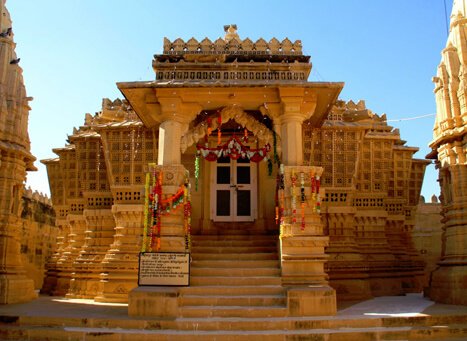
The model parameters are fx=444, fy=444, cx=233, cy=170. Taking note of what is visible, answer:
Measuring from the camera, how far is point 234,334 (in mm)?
8078

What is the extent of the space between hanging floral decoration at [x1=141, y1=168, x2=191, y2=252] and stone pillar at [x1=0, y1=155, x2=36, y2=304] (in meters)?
4.02

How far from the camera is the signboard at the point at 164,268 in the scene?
984 cm

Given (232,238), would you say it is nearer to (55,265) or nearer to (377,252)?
(377,252)

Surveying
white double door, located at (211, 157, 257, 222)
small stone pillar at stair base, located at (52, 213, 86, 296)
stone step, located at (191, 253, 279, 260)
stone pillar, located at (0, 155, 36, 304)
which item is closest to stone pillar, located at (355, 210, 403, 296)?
white double door, located at (211, 157, 257, 222)

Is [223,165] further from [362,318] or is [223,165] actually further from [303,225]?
[362,318]

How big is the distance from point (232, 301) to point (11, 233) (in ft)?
22.5

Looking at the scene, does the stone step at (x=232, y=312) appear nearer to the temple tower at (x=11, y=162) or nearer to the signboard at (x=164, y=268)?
the signboard at (x=164, y=268)

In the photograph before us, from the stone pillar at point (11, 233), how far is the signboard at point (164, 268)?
168 inches

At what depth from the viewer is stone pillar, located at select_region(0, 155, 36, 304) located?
38.5ft

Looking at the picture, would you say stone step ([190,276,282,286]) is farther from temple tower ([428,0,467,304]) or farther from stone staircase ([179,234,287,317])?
temple tower ([428,0,467,304])

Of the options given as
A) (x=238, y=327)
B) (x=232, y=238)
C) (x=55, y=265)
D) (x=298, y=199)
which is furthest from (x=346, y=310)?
(x=55, y=265)

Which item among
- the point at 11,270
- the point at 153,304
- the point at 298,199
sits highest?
the point at 298,199

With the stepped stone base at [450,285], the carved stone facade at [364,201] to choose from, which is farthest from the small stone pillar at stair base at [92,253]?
the stepped stone base at [450,285]

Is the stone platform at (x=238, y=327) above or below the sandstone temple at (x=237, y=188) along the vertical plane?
below
